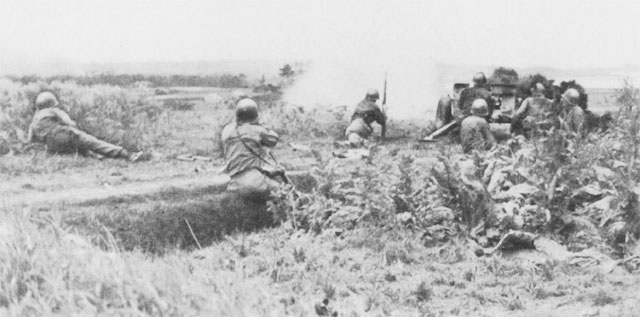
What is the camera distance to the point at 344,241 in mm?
7598

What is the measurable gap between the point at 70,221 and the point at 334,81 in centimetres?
1111

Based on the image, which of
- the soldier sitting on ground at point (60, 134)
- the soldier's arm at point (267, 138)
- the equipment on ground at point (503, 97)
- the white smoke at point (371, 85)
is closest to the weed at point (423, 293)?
the soldier's arm at point (267, 138)

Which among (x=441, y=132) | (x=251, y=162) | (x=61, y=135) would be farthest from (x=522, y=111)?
Result: (x=61, y=135)

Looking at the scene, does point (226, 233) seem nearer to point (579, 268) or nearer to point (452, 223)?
point (452, 223)

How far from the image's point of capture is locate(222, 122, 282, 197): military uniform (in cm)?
889

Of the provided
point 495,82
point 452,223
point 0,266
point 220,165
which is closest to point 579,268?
point 452,223

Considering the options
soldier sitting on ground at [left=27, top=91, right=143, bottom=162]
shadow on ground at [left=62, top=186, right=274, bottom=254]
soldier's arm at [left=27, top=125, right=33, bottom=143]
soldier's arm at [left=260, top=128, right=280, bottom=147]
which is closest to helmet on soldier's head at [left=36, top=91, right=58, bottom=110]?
soldier sitting on ground at [left=27, top=91, right=143, bottom=162]

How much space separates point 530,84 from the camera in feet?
45.5

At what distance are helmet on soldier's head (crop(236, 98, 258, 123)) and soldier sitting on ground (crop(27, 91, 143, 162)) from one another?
3.31 meters

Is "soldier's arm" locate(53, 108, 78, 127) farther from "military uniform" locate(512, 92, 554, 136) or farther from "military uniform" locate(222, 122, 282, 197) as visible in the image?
"military uniform" locate(512, 92, 554, 136)

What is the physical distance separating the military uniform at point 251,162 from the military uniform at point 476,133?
2.84 metres

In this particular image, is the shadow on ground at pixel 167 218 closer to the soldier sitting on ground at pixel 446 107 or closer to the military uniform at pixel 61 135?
the military uniform at pixel 61 135

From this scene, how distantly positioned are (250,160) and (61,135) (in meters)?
3.84

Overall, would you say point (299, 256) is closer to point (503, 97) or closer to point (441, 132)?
point (441, 132)
